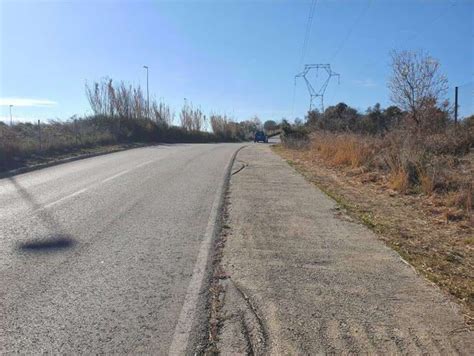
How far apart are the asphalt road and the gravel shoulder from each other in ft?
1.39

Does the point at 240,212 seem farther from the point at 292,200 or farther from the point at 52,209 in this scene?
the point at 52,209

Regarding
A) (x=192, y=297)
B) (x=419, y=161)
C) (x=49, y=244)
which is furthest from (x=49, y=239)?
(x=419, y=161)

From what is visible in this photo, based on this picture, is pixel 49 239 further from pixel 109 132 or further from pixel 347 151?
pixel 109 132

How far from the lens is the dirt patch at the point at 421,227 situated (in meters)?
5.34

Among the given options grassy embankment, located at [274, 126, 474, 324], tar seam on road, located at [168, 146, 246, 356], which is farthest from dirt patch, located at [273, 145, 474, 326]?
tar seam on road, located at [168, 146, 246, 356]

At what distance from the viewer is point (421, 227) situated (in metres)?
7.89

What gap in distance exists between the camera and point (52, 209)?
880cm

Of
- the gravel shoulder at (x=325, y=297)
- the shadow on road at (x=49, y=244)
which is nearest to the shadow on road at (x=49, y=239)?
the shadow on road at (x=49, y=244)

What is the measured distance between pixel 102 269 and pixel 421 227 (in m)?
5.20

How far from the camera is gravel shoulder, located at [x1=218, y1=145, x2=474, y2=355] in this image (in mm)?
3711

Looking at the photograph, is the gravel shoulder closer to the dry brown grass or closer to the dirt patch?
the dirt patch

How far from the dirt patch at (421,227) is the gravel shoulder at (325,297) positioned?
0.77 ft

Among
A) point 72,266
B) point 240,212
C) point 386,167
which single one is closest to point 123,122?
point 386,167

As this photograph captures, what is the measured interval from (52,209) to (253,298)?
18.2 feet
